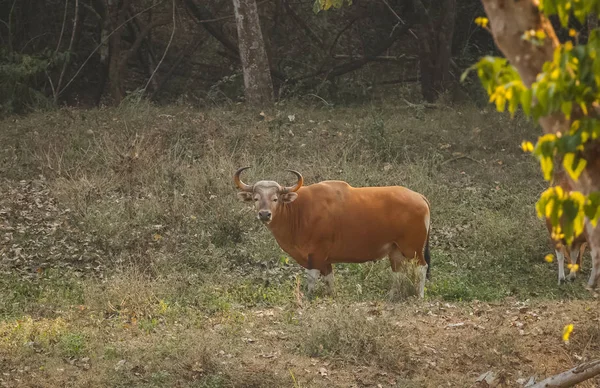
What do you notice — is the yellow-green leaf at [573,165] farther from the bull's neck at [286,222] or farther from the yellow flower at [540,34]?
→ the bull's neck at [286,222]

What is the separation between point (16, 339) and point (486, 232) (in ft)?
22.0

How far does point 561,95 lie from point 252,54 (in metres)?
16.2

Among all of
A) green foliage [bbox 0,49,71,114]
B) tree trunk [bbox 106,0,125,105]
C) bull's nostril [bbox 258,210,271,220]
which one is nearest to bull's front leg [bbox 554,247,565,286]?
bull's nostril [bbox 258,210,271,220]

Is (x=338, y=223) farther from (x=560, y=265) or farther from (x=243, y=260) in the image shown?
(x=560, y=265)

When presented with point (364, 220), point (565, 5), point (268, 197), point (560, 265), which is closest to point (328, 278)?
point (364, 220)

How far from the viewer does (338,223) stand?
37.2ft

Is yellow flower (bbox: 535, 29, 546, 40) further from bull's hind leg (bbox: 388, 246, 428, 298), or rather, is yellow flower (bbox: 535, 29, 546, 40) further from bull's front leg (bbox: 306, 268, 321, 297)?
bull's front leg (bbox: 306, 268, 321, 297)

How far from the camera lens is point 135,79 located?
25.1 m

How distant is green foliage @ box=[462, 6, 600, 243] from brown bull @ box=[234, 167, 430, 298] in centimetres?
683

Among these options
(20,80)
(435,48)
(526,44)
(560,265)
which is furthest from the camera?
(435,48)

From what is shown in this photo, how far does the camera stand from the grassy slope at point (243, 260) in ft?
29.9

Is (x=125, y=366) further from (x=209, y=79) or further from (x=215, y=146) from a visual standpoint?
(x=209, y=79)

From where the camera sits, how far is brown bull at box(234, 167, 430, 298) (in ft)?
37.1

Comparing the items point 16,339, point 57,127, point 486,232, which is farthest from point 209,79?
point 16,339
